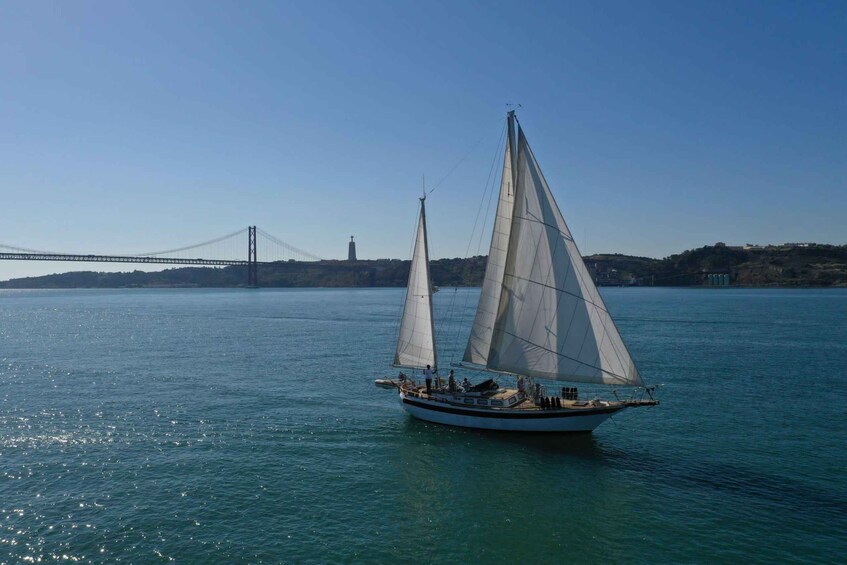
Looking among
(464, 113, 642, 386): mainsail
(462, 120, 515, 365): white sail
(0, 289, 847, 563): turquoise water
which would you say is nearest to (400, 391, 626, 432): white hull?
(0, 289, 847, 563): turquoise water

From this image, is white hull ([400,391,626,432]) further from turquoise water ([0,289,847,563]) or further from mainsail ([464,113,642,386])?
mainsail ([464,113,642,386])

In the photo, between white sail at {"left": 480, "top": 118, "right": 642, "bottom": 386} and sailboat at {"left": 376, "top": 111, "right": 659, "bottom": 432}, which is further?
sailboat at {"left": 376, "top": 111, "right": 659, "bottom": 432}

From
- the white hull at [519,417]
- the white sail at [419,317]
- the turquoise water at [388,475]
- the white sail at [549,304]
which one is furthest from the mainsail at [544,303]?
the white sail at [419,317]

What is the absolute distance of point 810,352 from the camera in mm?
50812

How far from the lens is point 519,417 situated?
86.8 feet

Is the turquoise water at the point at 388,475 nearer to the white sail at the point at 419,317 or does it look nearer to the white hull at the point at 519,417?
the white hull at the point at 519,417

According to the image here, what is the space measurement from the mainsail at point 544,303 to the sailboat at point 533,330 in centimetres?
4

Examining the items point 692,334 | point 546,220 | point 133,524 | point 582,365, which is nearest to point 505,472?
point 582,365

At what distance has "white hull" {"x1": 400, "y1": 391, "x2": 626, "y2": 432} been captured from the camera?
25.9 meters

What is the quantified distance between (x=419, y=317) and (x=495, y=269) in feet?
19.3

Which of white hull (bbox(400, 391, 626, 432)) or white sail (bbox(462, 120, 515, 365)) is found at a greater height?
white sail (bbox(462, 120, 515, 365))

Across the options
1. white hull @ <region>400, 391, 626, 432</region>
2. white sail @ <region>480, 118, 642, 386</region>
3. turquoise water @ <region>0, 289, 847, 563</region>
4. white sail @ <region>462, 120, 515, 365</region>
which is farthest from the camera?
white sail @ <region>462, 120, 515, 365</region>

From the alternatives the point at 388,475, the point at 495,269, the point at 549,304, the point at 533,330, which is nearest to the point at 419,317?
the point at 495,269

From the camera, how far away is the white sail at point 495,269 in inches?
1044
